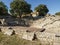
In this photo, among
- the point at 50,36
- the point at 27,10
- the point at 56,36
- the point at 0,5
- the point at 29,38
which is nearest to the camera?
the point at 56,36

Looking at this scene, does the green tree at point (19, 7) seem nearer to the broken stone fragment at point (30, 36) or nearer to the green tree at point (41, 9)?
the green tree at point (41, 9)

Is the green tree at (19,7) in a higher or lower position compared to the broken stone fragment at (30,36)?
higher

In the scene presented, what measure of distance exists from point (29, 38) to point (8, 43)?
5.43 feet

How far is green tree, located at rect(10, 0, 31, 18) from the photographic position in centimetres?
5175

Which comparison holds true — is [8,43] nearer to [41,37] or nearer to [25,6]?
[41,37]

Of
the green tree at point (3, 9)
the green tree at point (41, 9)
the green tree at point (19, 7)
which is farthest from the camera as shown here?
the green tree at point (41, 9)

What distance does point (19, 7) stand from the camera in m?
51.6

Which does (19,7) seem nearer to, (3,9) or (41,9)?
(3,9)

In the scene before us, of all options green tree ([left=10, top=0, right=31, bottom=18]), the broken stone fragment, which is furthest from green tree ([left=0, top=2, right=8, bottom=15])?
the broken stone fragment

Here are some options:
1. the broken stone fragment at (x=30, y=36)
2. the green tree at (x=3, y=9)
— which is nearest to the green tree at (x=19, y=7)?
the green tree at (x=3, y=9)

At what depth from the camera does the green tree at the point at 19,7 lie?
170 ft

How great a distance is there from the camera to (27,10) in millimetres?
52219

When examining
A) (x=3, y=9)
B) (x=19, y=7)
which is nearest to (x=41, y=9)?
(x=19, y=7)

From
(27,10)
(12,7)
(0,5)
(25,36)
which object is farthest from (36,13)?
(25,36)
